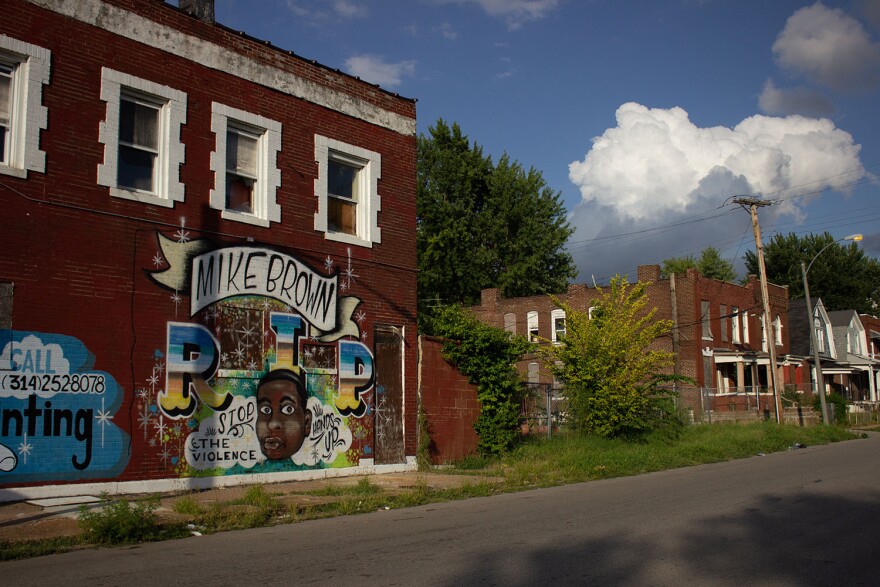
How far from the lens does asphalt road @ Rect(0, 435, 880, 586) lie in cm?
705

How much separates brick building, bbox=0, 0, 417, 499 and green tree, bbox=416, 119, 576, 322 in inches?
1188

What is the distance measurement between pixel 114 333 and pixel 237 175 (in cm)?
388

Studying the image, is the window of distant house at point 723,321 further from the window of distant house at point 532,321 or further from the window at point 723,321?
the window of distant house at point 532,321

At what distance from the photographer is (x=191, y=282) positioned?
44.6ft

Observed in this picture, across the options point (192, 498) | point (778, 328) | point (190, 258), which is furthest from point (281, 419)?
point (778, 328)

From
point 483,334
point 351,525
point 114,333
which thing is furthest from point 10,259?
point 483,334

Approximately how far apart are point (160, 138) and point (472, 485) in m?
8.11

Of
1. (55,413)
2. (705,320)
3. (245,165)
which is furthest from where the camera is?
(705,320)

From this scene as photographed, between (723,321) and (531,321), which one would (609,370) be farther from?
(531,321)

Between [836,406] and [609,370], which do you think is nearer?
[609,370]

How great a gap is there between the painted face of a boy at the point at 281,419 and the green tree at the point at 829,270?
194ft

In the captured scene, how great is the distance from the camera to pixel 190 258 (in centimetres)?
1363

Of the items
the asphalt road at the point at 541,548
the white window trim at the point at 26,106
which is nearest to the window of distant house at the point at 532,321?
the asphalt road at the point at 541,548

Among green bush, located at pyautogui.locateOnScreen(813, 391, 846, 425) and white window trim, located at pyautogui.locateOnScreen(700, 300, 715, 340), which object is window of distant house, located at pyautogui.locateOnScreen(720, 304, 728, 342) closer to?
white window trim, located at pyautogui.locateOnScreen(700, 300, 715, 340)
